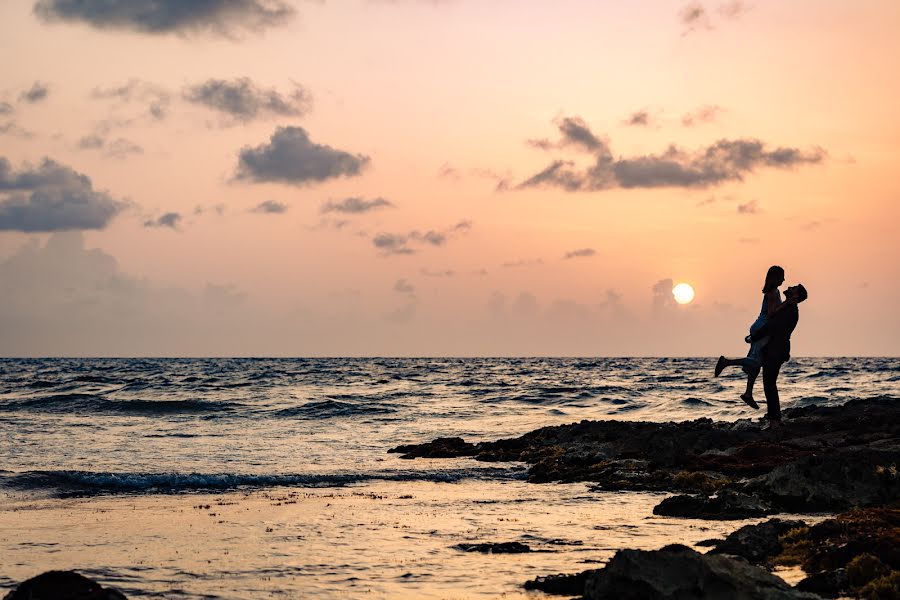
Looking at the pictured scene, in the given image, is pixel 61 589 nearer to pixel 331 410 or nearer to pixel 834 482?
pixel 834 482

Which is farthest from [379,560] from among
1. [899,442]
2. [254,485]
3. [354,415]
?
[354,415]

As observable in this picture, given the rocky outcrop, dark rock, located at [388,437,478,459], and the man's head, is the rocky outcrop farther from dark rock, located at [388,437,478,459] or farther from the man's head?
the man's head

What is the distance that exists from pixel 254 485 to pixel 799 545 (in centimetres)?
1202

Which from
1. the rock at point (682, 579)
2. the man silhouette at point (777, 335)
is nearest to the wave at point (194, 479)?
the man silhouette at point (777, 335)

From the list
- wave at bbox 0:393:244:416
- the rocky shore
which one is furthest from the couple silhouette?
wave at bbox 0:393:244:416

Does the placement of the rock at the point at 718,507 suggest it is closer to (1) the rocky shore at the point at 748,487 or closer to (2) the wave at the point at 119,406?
(1) the rocky shore at the point at 748,487

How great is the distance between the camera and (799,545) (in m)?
9.13

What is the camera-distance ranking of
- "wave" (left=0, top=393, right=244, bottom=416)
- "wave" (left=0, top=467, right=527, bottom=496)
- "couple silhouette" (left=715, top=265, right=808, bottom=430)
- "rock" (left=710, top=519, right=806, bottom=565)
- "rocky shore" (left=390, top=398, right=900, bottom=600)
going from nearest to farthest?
"rocky shore" (left=390, top=398, right=900, bottom=600), "rock" (left=710, top=519, right=806, bottom=565), "couple silhouette" (left=715, top=265, right=808, bottom=430), "wave" (left=0, top=467, right=527, bottom=496), "wave" (left=0, top=393, right=244, bottom=416)

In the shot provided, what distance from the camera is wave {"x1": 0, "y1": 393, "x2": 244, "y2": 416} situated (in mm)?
41594

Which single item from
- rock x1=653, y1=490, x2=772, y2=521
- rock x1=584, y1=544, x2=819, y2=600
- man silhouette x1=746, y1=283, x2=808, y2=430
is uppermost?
man silhouette x1=746, y1=283, x2=808, y2=430

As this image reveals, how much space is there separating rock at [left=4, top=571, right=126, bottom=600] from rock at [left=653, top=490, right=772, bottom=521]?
26.1 ft

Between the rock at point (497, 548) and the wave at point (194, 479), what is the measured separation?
25.7 feet

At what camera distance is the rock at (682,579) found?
6641 millimetres

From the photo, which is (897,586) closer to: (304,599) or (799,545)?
(799,545)
